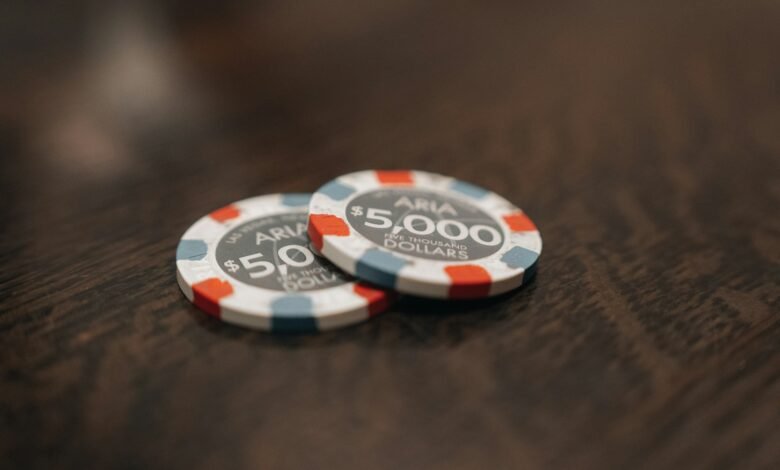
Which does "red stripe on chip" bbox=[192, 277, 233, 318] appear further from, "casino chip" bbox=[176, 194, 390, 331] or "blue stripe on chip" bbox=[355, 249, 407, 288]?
"blue stripe on chip" bbox=[355, 249, 407, 288]

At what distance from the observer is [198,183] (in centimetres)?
134

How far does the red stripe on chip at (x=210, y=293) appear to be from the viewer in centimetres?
93

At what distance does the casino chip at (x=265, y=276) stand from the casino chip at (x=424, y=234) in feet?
0.12

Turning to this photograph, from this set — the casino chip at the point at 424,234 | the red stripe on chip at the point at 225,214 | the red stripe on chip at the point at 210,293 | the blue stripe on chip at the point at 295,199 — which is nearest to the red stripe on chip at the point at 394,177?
the casino chip at the point at 424,234

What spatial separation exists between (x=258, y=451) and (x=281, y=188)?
669mm

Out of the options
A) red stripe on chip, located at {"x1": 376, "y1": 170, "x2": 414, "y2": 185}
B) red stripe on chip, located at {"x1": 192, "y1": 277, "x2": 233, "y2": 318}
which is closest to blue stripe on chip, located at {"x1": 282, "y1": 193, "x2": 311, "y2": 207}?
red stripe on chip, located at {"x1": 376, "y1": 170, "x2": 414, "y2": 185}

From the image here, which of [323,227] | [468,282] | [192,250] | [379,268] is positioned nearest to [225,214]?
[192,250]

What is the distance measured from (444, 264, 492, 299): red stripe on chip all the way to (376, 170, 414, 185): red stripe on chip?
0.28m

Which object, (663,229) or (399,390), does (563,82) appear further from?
(399,390)

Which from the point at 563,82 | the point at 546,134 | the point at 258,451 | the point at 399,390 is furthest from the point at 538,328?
the point at 563,82

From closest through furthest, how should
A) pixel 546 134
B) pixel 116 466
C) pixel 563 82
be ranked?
pixel 116 466 < pixel 546 134 < pixel 563 82

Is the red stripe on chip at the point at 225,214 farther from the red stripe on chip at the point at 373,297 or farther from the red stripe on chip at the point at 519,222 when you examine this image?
the red stripe on chip at the point at 519,222

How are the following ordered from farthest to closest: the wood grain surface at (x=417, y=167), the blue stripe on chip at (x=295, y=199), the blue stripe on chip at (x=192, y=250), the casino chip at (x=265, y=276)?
1. the blue stripe on chip at (x=295, y=199)
2. the blue stripe on chip at (x=192, y=250)
3. the casino chip at (x=265, y=276)
4. the wood grain surface at (x=417, y=167)

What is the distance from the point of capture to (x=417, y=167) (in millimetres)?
1443
